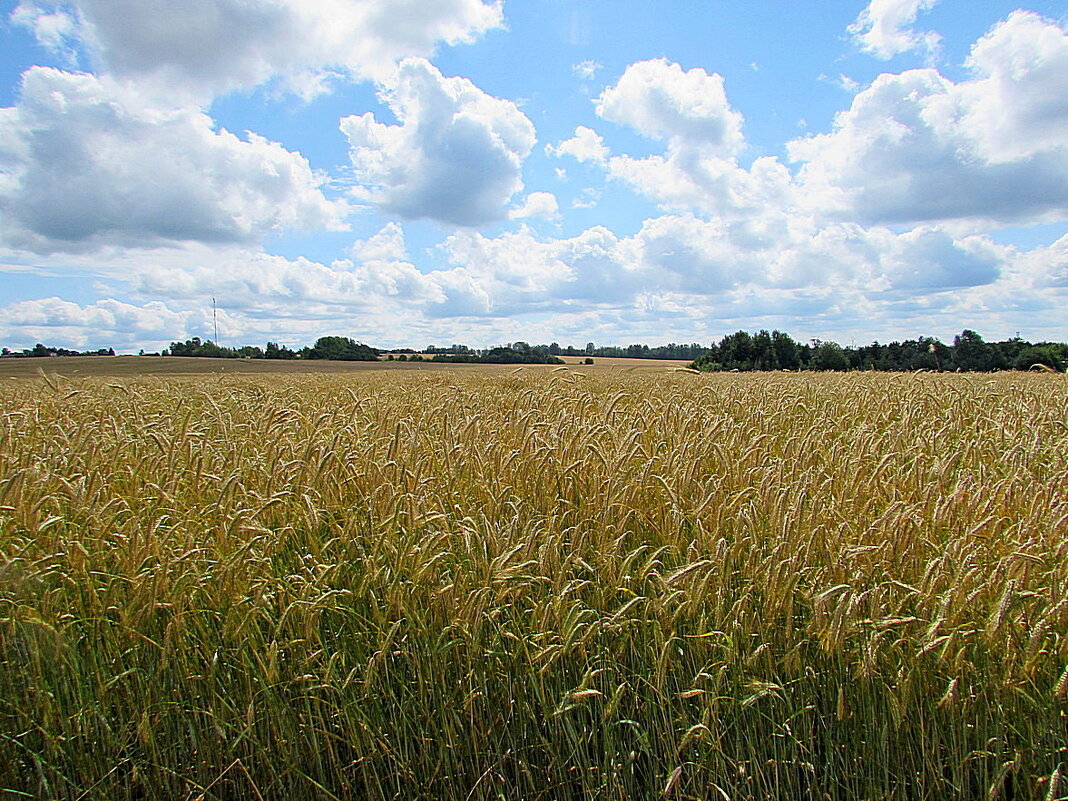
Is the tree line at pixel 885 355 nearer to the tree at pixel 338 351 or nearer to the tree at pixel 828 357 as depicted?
the tree at pixel 828 357

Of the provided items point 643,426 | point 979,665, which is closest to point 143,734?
point 979,665

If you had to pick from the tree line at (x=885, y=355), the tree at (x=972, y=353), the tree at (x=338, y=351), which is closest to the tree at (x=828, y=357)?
the tree line at (x=885, y=355)

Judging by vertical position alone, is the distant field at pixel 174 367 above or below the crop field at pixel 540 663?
above

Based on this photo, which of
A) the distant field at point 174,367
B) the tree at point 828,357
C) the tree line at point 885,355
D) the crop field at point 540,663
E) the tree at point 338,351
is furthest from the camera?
the tree at point 338,351

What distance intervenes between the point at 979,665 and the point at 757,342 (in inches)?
2480

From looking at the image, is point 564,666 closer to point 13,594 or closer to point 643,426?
point 13,594

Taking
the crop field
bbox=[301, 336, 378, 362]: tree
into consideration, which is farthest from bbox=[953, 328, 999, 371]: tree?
bbox=[301, 336, 378, 362]: tree

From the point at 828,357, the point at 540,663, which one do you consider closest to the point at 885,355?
the point at 828,357

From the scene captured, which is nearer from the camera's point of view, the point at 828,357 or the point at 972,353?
the point at 972,353

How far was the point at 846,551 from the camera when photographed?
2.13m

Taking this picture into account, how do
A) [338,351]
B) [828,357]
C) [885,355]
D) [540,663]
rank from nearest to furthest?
[540,663]
[885,355]
[828,357]
[338,351]

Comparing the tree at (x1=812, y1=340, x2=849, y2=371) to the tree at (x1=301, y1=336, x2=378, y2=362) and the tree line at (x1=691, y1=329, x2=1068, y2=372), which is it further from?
the tree at (x1=301, y1=336, x2=378, y2=362)

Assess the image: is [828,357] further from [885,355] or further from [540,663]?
[540,663]

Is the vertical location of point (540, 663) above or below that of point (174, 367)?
below
